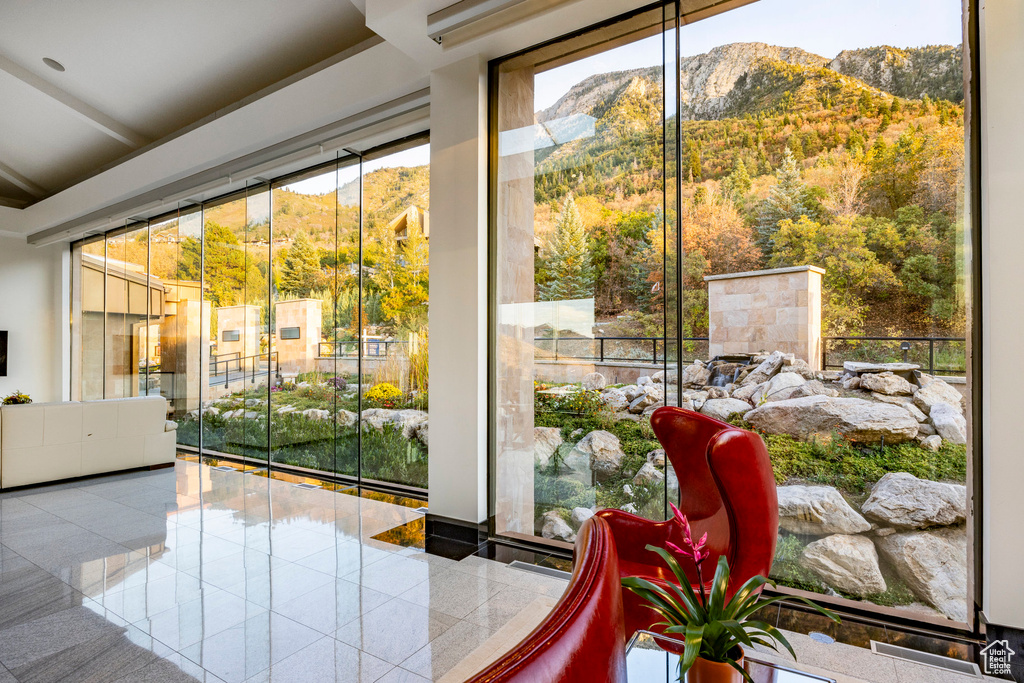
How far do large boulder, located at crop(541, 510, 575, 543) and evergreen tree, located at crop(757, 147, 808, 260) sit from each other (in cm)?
216

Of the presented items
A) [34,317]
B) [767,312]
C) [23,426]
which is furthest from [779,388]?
[34,317]

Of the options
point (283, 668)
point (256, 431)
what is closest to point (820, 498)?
point (283, 668)

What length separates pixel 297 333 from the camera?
605 cm

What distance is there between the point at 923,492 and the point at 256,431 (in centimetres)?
658

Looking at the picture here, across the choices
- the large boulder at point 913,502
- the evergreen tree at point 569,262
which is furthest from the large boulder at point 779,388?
the evergreen tree at point 569,262

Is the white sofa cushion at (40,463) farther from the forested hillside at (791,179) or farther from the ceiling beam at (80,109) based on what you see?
the forested hillside at (791,179)

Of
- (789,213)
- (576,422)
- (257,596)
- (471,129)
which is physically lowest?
(257,596)

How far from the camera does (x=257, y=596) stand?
9.71ft

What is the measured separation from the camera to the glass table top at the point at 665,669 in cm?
151

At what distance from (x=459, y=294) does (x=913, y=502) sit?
9.81ft

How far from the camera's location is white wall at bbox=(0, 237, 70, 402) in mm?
9236

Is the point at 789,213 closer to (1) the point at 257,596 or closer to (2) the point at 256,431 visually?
(1) the point at 257,596

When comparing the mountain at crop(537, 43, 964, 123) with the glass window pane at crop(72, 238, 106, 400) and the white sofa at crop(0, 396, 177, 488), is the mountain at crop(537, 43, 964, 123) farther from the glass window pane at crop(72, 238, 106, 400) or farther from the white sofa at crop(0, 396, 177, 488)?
the glass window pane at crop(72, 238, 106, 400)
